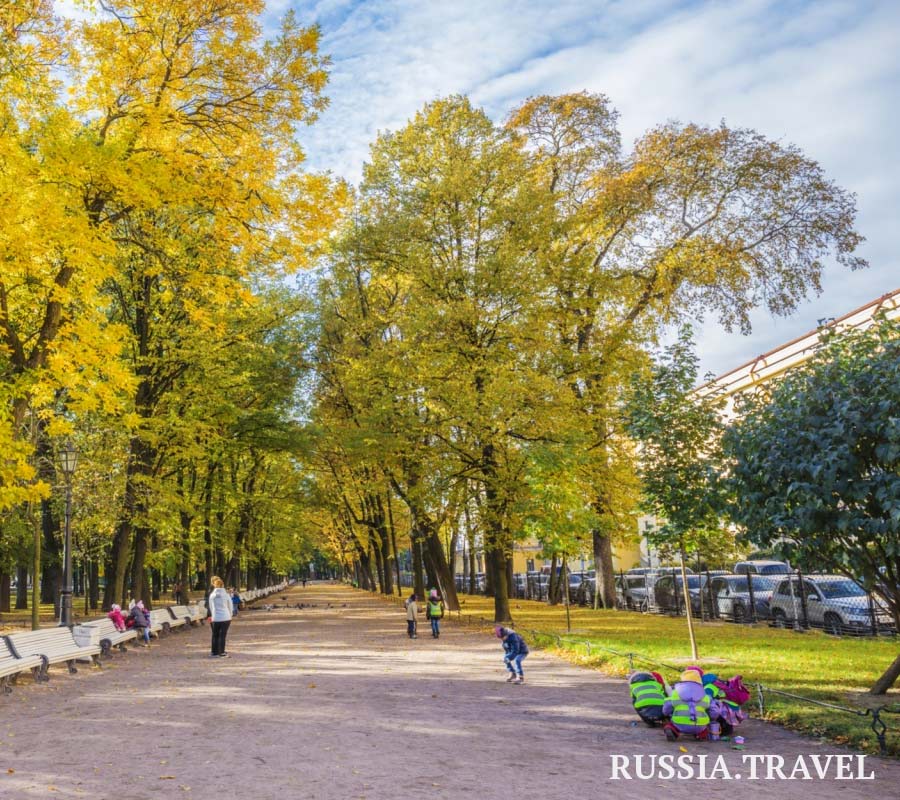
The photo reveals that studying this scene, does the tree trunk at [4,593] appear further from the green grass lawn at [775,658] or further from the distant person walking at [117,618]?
the green grass lawn at [775,658]

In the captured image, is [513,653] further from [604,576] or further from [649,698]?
[604,576]

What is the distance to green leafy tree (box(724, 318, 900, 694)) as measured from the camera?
27.3ft

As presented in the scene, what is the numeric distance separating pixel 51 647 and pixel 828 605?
59.4ft

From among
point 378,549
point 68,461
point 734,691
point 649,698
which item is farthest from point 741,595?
point 378,549

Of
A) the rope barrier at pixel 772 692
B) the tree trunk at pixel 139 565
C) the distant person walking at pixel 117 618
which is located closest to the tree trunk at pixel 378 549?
the tree trunk at pixel 139 565

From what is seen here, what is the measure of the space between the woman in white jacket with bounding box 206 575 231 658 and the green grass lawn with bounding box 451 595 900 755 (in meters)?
7.14

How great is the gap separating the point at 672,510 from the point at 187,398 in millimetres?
17528

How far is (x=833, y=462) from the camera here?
8359mm

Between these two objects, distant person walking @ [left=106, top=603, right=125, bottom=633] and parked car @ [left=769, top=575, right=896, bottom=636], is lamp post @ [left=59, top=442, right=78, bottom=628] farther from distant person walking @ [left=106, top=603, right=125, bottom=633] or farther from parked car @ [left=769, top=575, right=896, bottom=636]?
parked car @ [left=769, top=575, right=896, bottom=636]

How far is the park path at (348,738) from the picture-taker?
6500 millimetres

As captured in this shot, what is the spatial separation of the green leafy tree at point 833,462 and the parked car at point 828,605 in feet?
32.7

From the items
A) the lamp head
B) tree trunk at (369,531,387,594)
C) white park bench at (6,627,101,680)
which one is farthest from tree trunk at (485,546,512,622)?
tree trunk at (369,531,387,594)

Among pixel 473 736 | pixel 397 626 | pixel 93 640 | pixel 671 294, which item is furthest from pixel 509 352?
pixel 473 736

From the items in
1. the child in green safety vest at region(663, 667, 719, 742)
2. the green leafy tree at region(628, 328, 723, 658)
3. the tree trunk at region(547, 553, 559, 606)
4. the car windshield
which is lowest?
the tree trunk at region(547, 553, 559, 606)
